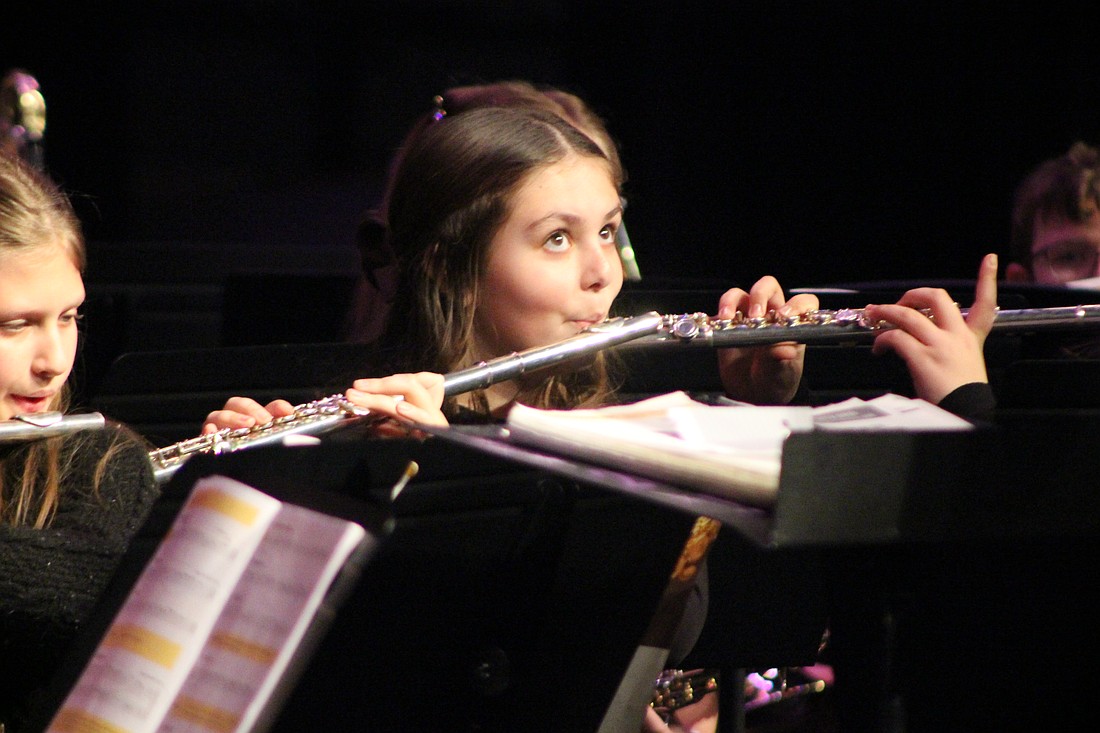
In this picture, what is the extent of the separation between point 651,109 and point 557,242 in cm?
175

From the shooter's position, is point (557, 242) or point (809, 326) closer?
point (809, 326)

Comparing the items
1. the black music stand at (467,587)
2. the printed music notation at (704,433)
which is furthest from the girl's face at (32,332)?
the printed music notation at (704,433)

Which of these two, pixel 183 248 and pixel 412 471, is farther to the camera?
pixel 183 248

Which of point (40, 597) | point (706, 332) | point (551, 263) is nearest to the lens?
point (40, 597)

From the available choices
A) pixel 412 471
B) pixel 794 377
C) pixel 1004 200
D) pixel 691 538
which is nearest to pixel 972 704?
pixel 691 538

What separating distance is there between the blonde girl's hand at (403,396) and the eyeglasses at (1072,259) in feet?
4.39

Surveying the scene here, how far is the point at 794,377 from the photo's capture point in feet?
4.83

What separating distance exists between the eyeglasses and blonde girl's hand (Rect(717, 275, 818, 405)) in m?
0.81

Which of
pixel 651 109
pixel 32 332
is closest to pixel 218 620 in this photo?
pixel 32 332

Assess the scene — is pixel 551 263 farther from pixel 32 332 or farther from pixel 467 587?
pixel 467 587

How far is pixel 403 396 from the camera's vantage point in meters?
1.11

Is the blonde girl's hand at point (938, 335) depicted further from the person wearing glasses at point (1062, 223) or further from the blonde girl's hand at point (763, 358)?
the person wearing glasses at point (1062, 223)

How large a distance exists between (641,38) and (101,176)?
1465 mm

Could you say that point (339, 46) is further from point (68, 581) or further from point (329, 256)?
point (68, 581)
